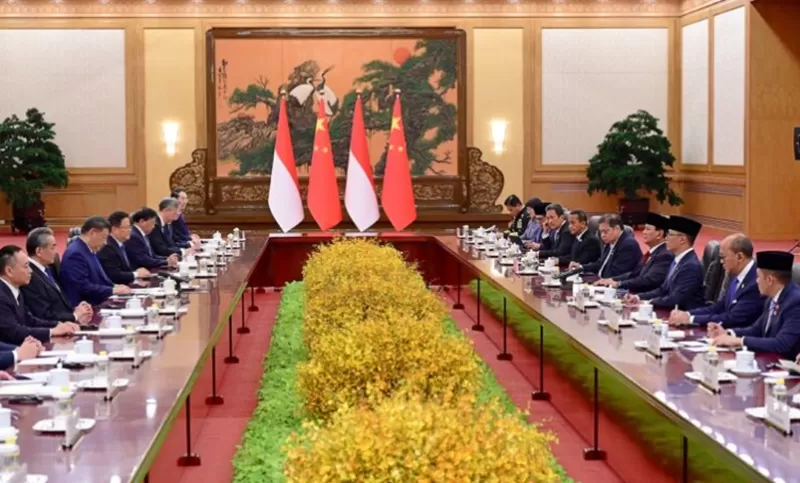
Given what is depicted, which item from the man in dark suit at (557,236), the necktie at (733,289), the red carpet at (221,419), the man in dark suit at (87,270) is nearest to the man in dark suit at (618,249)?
the man in dark suit at (557,236)

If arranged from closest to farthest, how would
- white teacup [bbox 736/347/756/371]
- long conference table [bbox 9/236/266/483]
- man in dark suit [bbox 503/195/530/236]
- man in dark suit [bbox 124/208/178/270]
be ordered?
long conference table [bbox 9/236/266/483] → white teacup [bbox 736/347/756/371] → man in dark suit [bbox 124/208/178/270] → man in dark suit [bbox 503/195/530/236]

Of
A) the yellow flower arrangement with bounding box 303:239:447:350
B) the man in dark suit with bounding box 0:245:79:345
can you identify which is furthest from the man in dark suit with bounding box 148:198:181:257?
the man in dark suit with bounding box 0:245:79:345

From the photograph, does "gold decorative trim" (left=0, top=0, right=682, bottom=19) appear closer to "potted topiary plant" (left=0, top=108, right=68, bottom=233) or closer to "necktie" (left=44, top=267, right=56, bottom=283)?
"potted topiary plant" (left=0, top=108, right=68, bottom=233)

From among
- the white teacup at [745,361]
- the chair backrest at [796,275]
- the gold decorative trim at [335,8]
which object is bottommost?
the white teacup at [745,361]

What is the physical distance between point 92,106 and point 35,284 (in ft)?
40.2

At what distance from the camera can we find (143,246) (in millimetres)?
10047

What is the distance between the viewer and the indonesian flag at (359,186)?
14625 mm

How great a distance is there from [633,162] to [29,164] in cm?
878

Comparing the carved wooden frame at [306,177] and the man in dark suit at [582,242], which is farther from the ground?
the carved wooden frame at [306,177]

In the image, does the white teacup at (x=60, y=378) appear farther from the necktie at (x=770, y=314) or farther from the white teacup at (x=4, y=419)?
the necktie at (x=770, y=314)

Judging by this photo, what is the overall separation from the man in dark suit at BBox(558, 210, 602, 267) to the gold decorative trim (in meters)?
9.05

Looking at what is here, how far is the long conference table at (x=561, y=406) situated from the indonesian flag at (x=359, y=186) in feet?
21.0

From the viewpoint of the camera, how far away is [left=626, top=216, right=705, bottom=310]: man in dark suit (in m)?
6.93

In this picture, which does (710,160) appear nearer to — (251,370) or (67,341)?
(251,370)
